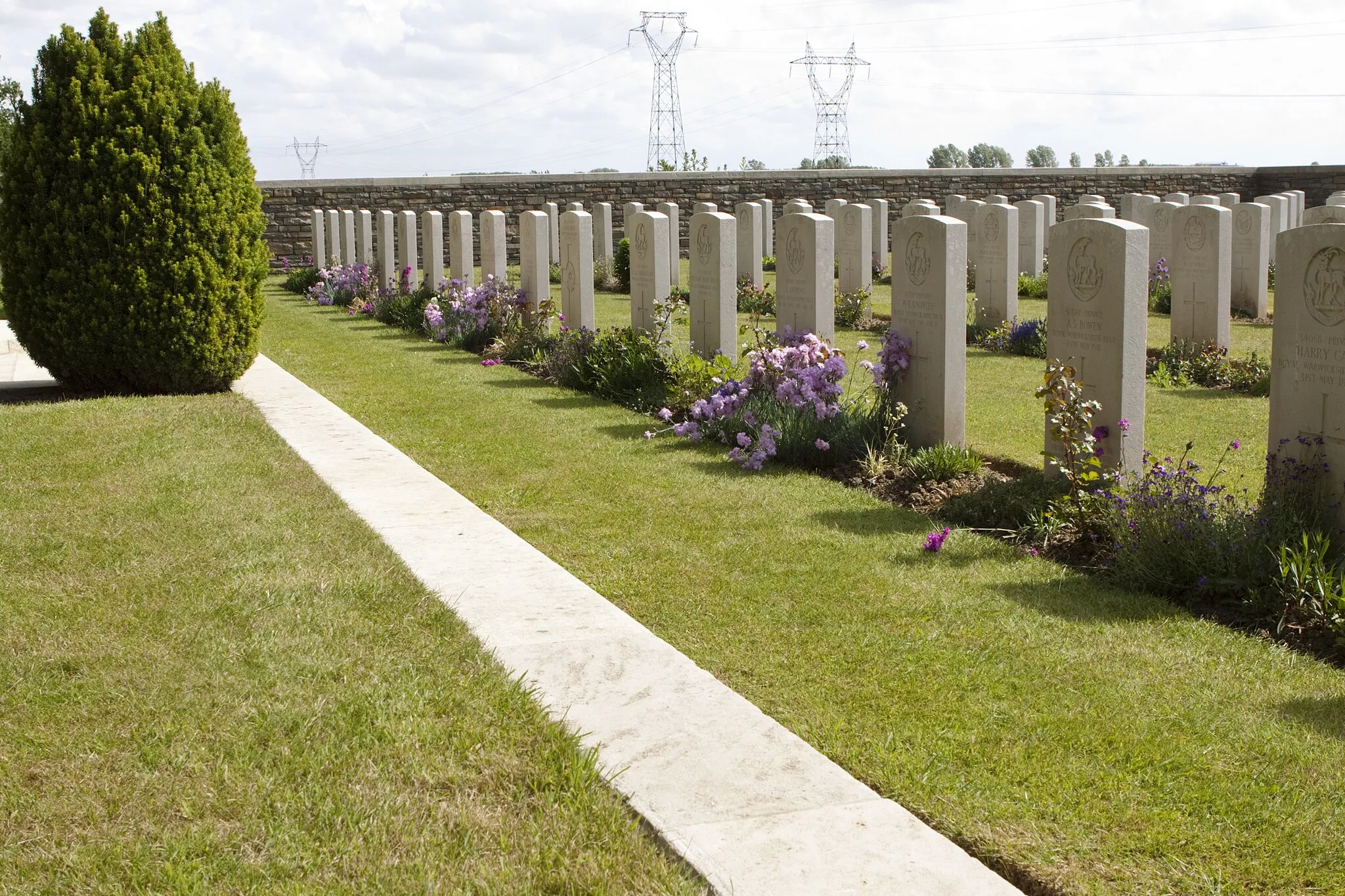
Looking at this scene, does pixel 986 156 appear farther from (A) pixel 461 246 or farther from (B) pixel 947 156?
(A) pixel 461 246

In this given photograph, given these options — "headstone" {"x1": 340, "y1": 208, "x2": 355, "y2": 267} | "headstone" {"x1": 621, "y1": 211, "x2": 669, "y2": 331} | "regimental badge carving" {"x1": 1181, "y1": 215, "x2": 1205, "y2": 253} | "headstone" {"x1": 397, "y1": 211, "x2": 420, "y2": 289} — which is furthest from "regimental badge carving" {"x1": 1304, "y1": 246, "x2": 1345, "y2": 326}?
"headstone" {"x1": 340, "y1": 208, "x2": 355, "y2": 267}

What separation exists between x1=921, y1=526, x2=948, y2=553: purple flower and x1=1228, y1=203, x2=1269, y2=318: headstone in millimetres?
11211

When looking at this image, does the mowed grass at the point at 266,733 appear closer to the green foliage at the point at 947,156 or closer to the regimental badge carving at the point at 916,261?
the regimental badge carving at the point at 916,261

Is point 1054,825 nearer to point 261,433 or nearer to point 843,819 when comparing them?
point 843,819

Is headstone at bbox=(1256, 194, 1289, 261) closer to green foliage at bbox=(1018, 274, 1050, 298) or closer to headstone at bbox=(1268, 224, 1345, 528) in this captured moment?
green foliage at bbox=(1018, 274, 1050, 298)

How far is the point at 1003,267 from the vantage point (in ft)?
48.5

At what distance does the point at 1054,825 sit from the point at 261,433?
21.9 ft

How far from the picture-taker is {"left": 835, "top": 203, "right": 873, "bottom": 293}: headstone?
17.7 meters

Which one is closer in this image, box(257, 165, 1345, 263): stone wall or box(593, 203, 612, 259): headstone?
box(593, 203, 612, 259): headstone

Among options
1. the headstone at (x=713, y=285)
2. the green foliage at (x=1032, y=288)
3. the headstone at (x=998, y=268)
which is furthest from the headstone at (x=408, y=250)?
the green foliage at (x=1032, y=288)

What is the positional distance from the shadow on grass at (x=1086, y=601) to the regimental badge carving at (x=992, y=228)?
10.3m

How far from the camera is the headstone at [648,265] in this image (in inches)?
451

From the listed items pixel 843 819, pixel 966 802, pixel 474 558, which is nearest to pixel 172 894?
pixel 843 819

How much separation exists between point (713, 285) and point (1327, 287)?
578 centimetres
